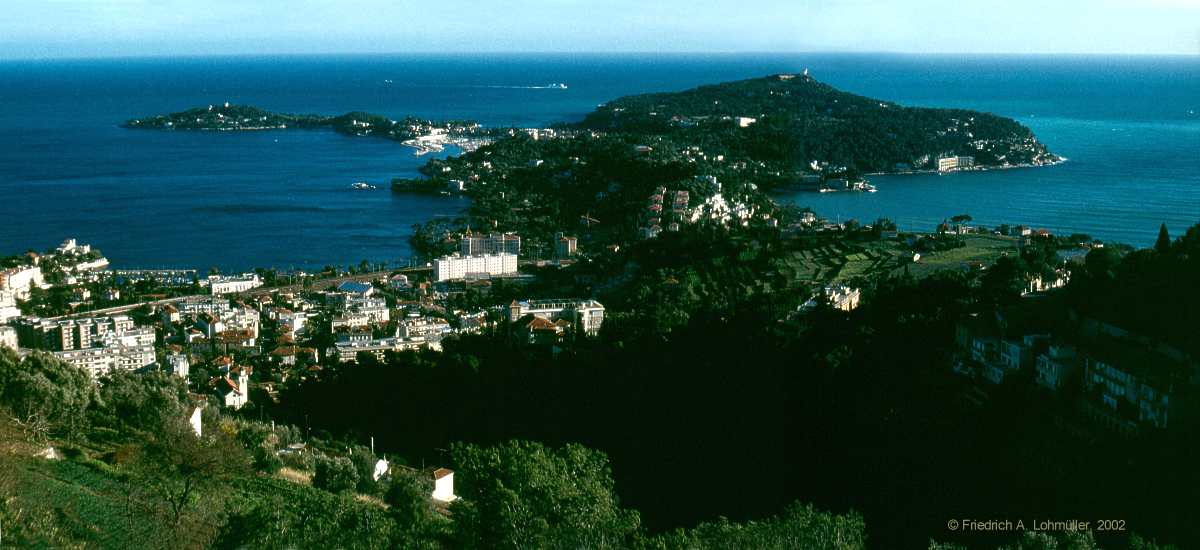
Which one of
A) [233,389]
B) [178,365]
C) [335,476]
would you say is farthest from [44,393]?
[178,365]

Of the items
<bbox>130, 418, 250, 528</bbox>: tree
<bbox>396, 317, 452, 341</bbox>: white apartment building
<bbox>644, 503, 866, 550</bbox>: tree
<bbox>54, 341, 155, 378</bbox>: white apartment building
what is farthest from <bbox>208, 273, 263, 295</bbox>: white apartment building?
<bbox>644, 503, 866, 550</bbox>: tree

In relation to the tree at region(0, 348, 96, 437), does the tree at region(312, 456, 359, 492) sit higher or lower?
lower

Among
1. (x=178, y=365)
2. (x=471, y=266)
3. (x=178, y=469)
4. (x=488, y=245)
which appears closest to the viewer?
(x=178, y=469)

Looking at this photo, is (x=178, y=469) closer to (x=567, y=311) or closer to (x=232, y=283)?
(x=567, y=311)

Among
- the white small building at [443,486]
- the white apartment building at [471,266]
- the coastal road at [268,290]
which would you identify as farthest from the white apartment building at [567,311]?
the white small building at [443,486]

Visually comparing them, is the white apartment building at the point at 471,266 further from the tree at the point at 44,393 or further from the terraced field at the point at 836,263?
the tree at the point at 44,393

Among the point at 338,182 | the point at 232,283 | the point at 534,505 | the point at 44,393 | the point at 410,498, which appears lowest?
the point at 338,182

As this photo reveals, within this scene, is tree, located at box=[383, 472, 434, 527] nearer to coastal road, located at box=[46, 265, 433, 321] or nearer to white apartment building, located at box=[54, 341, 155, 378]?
white apartment building, located at box=[54, 341, 155, 378]

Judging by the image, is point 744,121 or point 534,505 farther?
point 744,121
